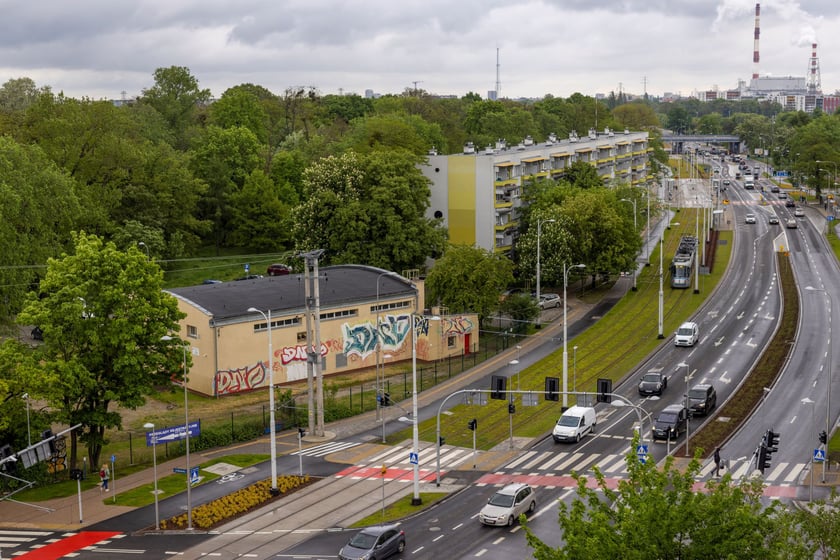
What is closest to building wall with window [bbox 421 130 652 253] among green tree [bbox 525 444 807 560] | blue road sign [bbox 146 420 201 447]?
blue road sign [bbox 146 420 201 447]

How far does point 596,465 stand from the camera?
58719 millimetres

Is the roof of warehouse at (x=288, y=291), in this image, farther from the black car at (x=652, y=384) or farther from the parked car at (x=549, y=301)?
the black car at (x=652, y=384)

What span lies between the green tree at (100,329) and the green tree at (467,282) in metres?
34.5

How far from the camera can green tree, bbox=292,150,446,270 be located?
100812 millimetres

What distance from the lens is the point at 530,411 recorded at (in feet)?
233

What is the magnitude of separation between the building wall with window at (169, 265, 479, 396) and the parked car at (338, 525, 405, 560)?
83.9 ft

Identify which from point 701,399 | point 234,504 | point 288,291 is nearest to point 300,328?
point 288,291

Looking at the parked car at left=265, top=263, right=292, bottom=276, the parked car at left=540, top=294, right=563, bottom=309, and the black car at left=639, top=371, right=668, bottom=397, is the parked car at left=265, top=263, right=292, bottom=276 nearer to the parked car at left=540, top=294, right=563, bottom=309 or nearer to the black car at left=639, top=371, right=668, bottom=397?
the parked car at left=540, top=294, right=563, bottom=309

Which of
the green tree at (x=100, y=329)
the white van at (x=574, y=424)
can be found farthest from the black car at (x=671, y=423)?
the green tree at (x=100, y=329)

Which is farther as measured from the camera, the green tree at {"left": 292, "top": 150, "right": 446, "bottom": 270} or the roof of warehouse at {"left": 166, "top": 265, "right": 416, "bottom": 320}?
the green tree at {"left": 292, "top": 150, "right": 446, "bottom": 270}

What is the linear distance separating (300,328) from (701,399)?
3188 cm

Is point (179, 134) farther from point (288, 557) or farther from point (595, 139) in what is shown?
point (288, 557)

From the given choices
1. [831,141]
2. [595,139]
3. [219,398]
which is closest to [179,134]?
[595,139]

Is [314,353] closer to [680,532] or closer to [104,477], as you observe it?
[104,477]
